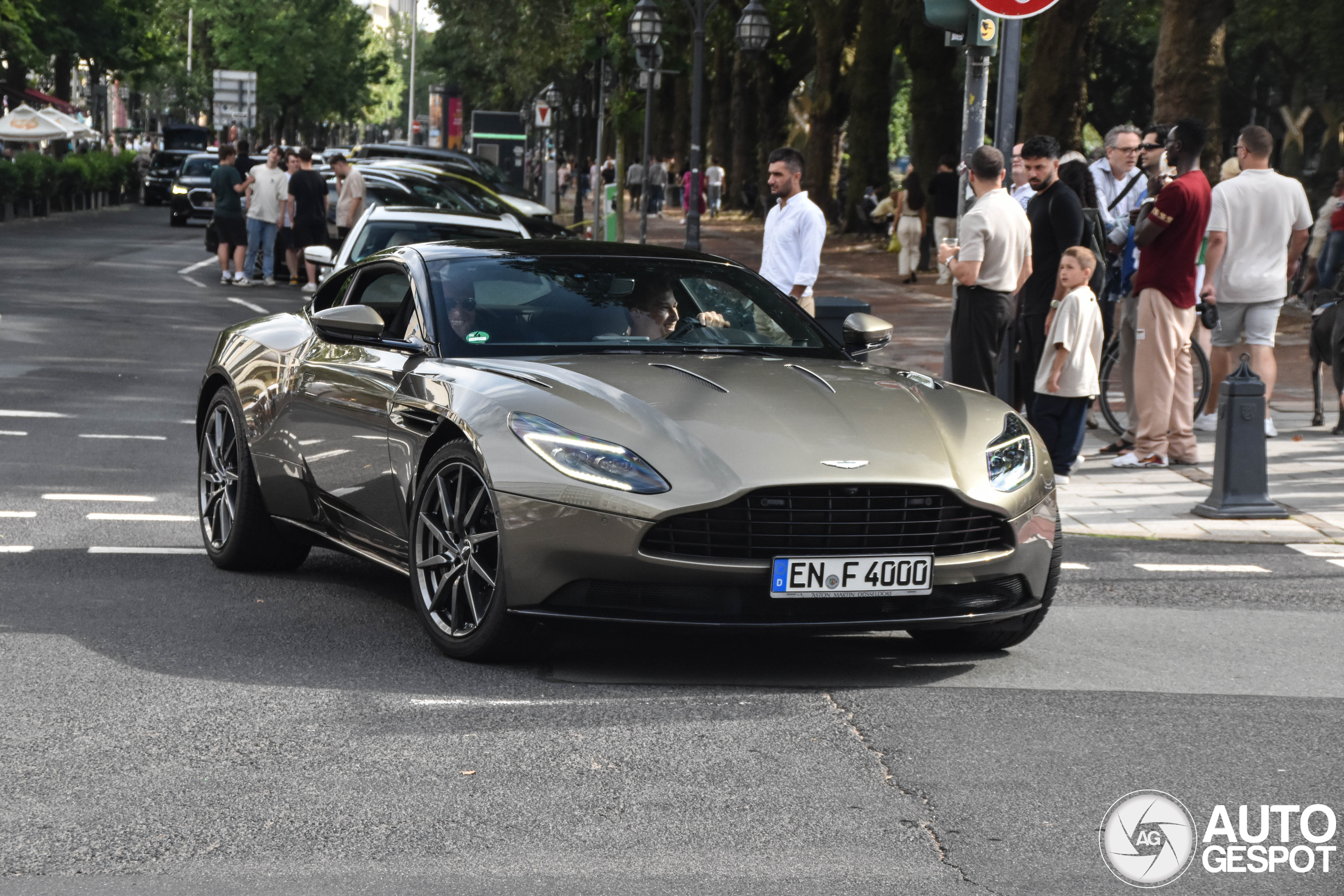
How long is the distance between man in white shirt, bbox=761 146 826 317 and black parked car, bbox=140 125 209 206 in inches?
1626

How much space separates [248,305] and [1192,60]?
11034 millimetres

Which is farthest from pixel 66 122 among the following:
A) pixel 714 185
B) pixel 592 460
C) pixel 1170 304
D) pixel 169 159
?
pixel 592 460

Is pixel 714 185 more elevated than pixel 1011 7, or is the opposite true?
pixel 1011 7

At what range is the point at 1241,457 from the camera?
9.68 metres

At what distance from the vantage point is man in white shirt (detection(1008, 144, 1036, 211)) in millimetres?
12930

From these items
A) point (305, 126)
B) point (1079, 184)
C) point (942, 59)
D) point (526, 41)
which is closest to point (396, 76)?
point (305, 126)

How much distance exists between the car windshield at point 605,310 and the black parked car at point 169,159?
148 feet

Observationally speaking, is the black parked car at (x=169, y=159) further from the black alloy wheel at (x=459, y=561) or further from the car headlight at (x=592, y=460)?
the car headlight at (x=592, y=460)

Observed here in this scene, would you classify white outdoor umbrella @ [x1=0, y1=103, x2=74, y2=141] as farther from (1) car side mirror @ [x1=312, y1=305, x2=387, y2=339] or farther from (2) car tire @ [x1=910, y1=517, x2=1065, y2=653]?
(2) car tire @ [x1=910, y1=517, x2=1065, y2=653]

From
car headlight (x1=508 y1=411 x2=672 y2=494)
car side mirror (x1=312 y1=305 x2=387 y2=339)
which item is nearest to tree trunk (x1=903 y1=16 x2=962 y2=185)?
car side mirror (x1=312 y1=305 x2=387 y2=339)

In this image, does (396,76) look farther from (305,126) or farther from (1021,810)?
(1021,810)

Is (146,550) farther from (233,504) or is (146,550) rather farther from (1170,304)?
(1170,304)

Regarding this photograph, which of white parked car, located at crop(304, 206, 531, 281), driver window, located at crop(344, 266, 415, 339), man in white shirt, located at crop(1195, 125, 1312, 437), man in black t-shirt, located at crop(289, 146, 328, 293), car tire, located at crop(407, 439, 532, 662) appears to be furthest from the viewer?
man in black t-shirt, located at crop(289, 146, 328, 293)

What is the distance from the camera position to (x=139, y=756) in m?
4.82
